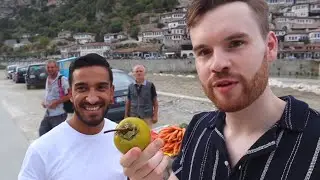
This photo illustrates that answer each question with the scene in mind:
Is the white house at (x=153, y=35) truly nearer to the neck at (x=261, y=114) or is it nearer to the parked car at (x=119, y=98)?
the parked car at (x=119, y=98)

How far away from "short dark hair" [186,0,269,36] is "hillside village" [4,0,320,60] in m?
72.1

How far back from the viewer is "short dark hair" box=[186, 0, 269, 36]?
1.33 metres

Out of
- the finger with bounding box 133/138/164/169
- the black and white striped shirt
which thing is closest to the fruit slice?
the finger with bounding box 133/138/164/169

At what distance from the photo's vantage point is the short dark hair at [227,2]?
133 centimetres

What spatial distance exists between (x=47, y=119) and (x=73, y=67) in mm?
4058

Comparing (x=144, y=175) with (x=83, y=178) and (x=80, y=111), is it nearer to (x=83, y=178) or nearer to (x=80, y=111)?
(x=83, y=178)

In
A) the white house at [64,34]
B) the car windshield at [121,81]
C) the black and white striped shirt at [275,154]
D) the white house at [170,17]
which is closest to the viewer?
the black and white striped shirt at [275,154]

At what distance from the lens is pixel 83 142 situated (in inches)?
92.0

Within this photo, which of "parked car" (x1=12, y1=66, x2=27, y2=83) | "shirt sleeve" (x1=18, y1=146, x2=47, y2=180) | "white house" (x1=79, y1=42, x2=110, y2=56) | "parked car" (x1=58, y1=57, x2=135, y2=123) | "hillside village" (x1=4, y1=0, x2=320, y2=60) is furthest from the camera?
"white house" (x1=79, y1=42, x2=110, y2=56)

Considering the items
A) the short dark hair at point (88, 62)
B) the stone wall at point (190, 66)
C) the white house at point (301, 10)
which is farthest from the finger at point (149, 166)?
the white house at point (301, 10)

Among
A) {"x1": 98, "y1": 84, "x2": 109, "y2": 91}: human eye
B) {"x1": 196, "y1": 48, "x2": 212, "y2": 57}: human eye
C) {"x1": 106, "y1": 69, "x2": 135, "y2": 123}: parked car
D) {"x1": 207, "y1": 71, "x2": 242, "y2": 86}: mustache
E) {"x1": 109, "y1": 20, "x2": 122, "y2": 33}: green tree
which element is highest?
{"x1": 109, "y1": 20, "x2": 122, "y2": 33}: green tree

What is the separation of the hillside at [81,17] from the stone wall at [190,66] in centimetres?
5365

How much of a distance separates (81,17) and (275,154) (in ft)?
509

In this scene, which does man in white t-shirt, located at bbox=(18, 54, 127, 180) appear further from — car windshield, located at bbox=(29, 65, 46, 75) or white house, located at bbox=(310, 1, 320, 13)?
white house, located at bbox=(310, 1, 320, 13)
